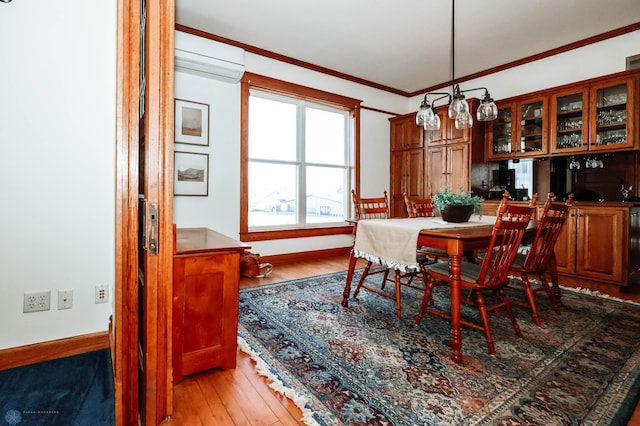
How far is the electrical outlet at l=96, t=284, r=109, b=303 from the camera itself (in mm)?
1922

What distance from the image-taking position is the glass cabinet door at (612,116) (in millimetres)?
3422

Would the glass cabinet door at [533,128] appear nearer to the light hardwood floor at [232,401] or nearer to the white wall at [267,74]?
the white wall at [267,74]

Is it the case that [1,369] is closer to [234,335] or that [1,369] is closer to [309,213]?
[234,335]

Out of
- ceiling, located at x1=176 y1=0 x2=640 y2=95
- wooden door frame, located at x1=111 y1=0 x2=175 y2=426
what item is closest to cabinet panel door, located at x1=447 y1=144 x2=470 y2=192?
ceiling, located at x1=176 y1=0 x2=640 y2=95

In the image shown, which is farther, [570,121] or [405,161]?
[405,161]

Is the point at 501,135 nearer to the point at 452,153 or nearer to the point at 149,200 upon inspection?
the point at 452,153

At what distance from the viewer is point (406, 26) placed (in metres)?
3.62

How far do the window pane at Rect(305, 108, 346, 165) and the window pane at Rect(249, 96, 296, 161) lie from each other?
28 cm

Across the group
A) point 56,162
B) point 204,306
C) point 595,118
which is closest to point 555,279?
point 595,118

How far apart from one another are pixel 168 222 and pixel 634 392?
2.30 metres

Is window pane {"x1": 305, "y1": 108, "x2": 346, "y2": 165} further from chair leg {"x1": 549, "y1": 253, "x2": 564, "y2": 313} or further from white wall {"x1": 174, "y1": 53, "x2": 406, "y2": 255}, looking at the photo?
chair leg {"x1": 549, "y1": 253, "x2": 564, "y2": 313}

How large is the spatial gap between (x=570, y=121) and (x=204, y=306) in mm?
4576

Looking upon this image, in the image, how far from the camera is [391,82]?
213 inches

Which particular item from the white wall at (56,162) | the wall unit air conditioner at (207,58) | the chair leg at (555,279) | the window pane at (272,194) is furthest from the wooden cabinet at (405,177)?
the white wall at (56,162)
